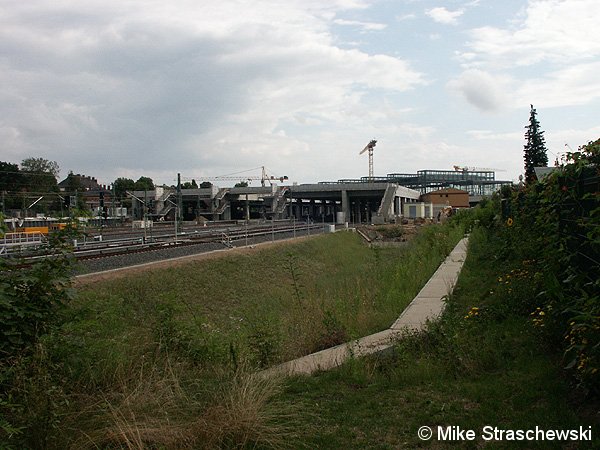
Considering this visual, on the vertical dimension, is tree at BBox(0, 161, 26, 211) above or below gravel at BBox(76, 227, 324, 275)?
above

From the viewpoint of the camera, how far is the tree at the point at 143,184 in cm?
14588

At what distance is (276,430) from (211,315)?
17682 millimetres

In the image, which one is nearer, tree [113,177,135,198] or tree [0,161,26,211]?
tree [0,161,26,211]

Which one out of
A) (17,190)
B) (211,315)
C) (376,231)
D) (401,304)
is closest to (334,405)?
(401,304)

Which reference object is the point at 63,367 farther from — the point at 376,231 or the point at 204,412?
the point at 376,231

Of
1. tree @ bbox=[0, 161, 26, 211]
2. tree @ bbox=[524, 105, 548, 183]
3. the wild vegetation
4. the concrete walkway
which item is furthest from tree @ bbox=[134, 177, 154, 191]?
the wild vegetation

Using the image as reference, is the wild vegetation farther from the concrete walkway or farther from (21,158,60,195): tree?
(21,158,60,195): tree

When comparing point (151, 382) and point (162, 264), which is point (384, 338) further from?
point (162, 264)

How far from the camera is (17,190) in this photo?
299 ft

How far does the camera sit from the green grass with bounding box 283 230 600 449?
4.64 metres

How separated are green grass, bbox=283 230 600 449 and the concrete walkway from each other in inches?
16.1

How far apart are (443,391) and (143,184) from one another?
5913 inches

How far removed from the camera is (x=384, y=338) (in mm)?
8883

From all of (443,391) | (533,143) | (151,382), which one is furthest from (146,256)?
(533,143)
